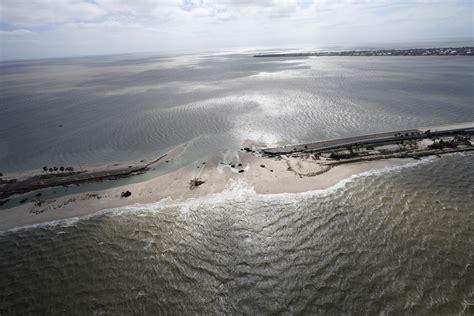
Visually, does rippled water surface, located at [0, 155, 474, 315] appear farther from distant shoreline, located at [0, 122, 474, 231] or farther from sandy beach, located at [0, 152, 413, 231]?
distant shoreline, located at [0, 122, 474, 231]

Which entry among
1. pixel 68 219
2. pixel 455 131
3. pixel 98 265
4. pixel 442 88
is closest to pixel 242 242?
pixel 98 265

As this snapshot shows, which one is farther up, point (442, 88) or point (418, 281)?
point (442, 88)

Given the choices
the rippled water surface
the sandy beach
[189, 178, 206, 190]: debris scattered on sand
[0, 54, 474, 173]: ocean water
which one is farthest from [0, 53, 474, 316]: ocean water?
[0, 54, 474, 173]: ocean water

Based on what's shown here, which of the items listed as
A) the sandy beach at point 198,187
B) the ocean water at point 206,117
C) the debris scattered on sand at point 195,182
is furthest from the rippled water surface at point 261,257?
the ocean water at point 206,117

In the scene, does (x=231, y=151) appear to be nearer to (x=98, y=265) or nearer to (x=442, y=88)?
(x=98, y=265)

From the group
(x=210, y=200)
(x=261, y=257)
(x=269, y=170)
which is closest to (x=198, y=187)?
(x=210, y=200)

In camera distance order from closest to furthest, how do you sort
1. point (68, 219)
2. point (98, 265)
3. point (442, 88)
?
1. point (98, 265)
2. point (68, 219)
3. point (442, 88)
